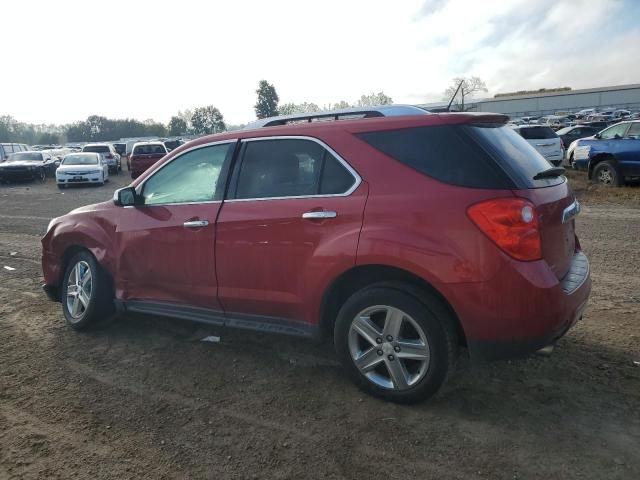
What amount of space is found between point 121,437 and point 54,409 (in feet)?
2.27

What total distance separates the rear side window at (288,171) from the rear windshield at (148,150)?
21599 millimetres

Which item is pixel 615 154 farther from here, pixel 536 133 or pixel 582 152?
pixel 536 133

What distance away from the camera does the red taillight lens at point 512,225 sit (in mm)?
2869

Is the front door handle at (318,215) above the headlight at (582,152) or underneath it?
underneath

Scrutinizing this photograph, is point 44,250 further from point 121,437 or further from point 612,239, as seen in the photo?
point 612,239

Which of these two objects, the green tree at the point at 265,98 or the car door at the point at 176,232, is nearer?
the car door at the point at 176,232

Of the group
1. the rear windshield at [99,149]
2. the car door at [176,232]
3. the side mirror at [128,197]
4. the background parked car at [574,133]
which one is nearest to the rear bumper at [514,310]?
the car door at [176,232]

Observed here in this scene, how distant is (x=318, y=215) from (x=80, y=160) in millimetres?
21016

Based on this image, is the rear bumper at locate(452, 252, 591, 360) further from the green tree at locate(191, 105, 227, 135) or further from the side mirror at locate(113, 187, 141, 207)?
the green tree at locate(191, 105, 227, 135)

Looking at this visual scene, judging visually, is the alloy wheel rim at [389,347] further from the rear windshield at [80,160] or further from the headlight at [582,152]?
the rear windshield at [80,160]

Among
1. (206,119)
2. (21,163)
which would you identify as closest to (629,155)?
(21,163)

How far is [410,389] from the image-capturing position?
3223 mm

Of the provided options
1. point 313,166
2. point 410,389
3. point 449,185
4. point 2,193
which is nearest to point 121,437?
point 410,389

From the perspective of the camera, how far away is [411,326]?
3191mm
